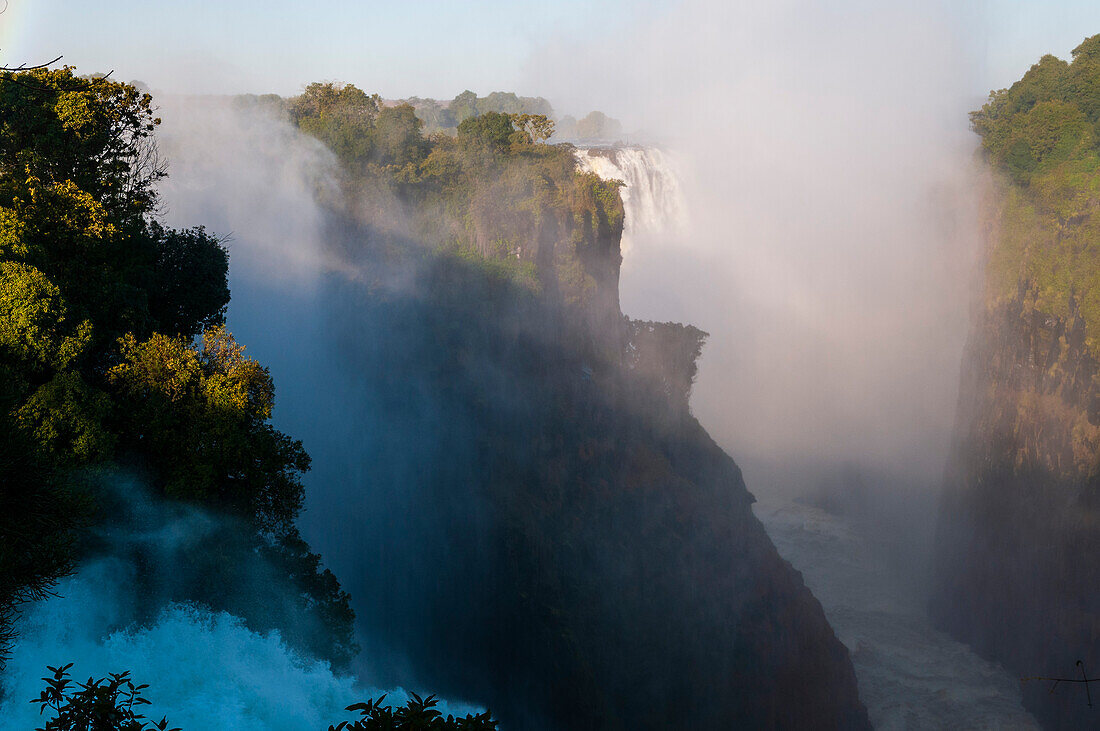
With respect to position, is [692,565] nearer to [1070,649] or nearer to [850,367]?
[1070,649]

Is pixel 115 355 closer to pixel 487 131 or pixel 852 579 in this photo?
pixel 487 131

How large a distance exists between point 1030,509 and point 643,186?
110 ft

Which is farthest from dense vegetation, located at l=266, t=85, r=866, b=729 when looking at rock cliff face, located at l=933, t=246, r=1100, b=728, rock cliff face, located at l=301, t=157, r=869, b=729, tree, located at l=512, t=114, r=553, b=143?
rock cliff face, located at l=933, t=246, r=1100, b=728

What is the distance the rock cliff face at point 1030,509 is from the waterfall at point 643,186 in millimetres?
25081

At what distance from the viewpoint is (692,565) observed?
29109 mm

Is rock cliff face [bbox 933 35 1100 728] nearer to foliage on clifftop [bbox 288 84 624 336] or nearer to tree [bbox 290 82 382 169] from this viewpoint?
foliage on clifftop [bbox 288 84 624 336]

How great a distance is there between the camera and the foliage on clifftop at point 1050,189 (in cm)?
3572

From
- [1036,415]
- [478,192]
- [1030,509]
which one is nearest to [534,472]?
[478,192]

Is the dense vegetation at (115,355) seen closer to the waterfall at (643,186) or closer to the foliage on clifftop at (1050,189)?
the waterfall at (643,186)

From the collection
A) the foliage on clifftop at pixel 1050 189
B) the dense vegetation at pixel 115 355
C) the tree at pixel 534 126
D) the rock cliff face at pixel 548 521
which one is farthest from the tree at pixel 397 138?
the foliage on clifftop at pixel 1050 189

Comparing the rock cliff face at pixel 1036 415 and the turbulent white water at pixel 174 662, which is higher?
the rock cliff face at pixel 1036 415

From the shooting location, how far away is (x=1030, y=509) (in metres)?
35.8

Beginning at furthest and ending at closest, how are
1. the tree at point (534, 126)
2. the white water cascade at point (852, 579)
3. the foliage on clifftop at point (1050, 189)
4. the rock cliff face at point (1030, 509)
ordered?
1. the tree at point (534, 126)
2. the foliage on clifftop at point (1050, 189)
3. the white water cascade at point (852, 579)
4. the rock cliff face at point (1030, 509)

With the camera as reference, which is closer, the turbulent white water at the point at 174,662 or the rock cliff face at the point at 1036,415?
the turbulent white water at the point at 174,662
